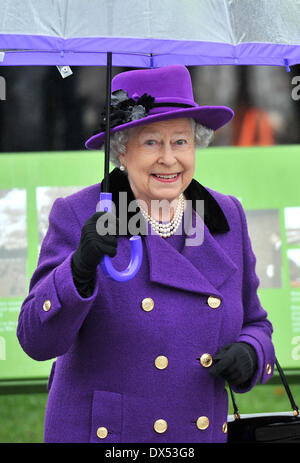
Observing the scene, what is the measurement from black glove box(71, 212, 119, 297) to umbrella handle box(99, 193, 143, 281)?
0.13 feet

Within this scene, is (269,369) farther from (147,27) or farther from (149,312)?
(147,27)

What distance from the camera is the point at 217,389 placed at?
287 cm

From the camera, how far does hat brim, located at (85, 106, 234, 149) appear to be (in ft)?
9.05

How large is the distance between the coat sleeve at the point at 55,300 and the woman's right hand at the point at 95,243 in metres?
0.07

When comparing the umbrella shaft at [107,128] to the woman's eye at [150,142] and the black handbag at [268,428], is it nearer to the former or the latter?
the woman's eye at [150,142]

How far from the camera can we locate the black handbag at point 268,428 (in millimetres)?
3289

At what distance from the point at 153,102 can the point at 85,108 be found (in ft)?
8.63

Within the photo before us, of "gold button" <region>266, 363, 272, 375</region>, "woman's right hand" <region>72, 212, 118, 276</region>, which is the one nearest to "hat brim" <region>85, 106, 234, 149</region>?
"woman's right hand" <region>72, 212, 118, 276</region>

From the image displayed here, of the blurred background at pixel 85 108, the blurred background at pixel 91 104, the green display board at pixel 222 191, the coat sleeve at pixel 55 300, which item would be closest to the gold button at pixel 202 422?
the coat sleeve at pixel 55 300

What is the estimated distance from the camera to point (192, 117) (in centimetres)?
296

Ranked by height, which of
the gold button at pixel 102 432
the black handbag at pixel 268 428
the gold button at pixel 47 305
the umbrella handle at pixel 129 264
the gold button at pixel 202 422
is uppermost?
the umbrella handle at pixel 129 264

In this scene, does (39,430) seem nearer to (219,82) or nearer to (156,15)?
(219,82)

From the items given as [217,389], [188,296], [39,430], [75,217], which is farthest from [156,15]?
[39,430]
